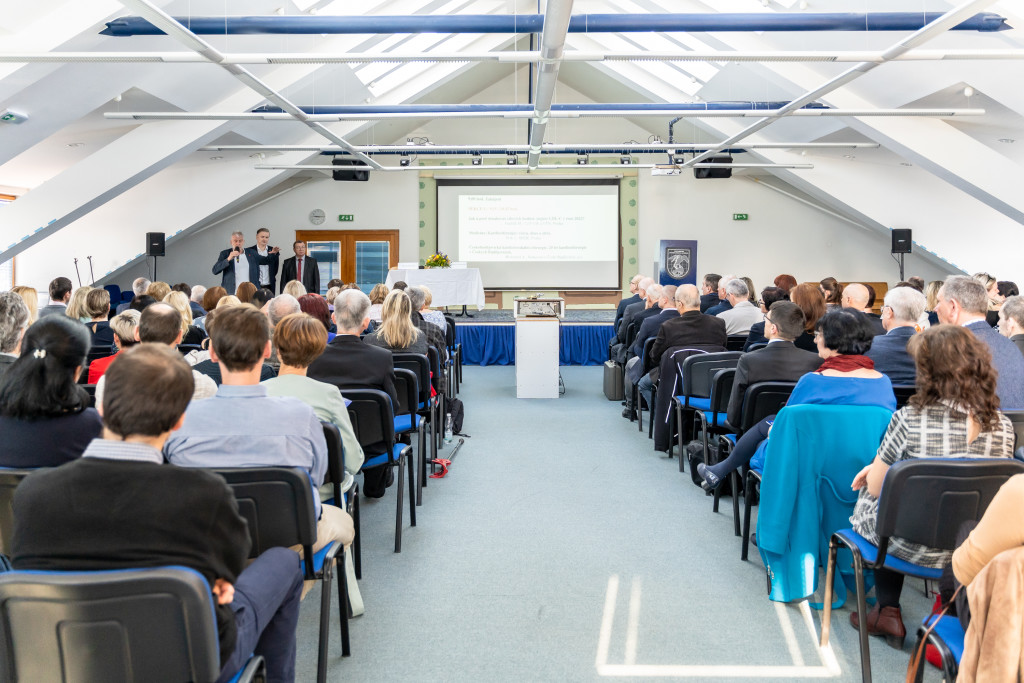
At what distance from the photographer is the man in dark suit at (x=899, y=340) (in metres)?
3.65

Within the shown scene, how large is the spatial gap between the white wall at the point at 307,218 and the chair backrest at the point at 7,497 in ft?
40.9

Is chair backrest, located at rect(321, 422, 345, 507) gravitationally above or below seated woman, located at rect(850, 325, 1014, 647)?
below

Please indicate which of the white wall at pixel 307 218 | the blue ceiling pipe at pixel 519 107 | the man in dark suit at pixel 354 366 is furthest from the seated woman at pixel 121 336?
the white wall at pixel 307 218

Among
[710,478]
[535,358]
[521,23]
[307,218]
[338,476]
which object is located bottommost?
[710,478]

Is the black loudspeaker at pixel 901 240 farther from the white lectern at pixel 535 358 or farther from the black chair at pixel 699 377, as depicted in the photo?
the black chair at pixel 699 377

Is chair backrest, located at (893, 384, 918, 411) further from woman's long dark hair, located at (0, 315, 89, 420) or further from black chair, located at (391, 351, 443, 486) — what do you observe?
woman's long dark hair, located at (0, 315, 89, 420)

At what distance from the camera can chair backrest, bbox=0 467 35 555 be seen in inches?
81.5


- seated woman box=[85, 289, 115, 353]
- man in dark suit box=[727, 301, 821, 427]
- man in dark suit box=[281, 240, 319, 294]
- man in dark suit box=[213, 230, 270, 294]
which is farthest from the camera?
man in dark suit box=[281, 240, 319, 294]

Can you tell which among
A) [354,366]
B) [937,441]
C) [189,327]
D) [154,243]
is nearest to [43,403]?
[354,366]

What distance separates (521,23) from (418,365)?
2.84 m

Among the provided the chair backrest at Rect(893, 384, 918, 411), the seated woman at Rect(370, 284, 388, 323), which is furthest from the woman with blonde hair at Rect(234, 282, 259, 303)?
the chair backrest at Rect(893, 384, 918, 411)

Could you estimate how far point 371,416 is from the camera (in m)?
3.48

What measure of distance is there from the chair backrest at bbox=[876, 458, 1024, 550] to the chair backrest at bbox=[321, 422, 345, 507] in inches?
67.8

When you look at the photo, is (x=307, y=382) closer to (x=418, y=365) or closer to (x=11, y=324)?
(x=11, y=324)
